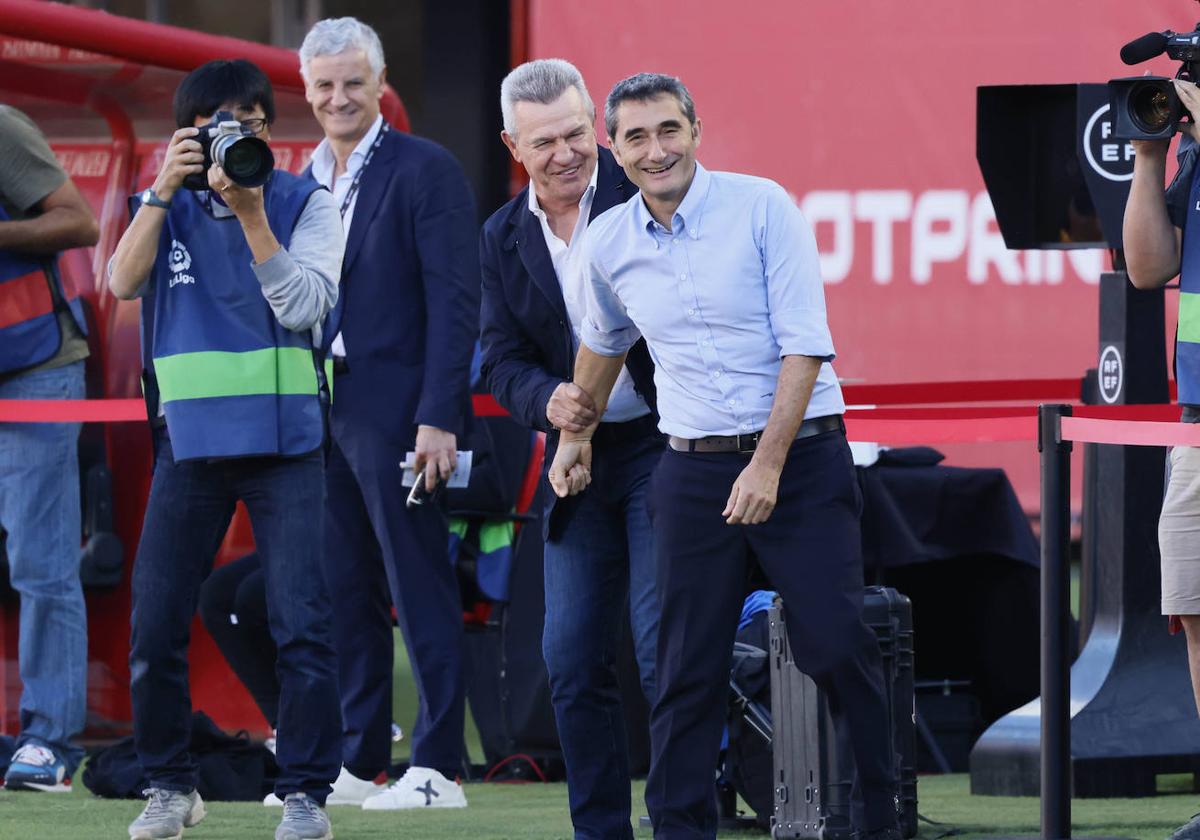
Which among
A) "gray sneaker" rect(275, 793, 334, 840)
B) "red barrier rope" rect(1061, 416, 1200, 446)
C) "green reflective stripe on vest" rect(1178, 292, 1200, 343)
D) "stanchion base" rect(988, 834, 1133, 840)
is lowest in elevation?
"stanchion base" rect(988, 834, 1133, 840)

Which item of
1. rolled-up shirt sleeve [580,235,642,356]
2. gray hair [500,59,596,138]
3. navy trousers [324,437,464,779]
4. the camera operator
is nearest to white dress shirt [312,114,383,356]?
navy trousers [324,437,464,779]

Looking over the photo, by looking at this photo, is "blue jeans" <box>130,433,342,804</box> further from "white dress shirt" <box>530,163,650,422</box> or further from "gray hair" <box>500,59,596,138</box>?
"gray hair" <box>500,59,596,138</box>

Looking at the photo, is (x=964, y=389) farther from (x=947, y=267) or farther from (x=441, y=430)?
(x=947, y=267)

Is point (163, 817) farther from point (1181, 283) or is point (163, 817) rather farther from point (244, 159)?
point (1181, 283)

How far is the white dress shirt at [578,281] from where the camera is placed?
180 inches

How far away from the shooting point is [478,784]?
6473mm

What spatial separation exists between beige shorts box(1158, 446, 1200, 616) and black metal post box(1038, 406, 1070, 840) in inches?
7.8

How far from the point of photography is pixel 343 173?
602cm

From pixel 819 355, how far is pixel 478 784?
274cm

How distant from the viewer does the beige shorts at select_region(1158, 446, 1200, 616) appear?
4.55 m

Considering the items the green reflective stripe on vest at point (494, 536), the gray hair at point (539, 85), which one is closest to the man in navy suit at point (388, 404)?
the green reflective stripe on vest at point (494, 536)

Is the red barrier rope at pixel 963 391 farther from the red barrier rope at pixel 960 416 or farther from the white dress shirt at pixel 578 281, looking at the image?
the white dress shirt at pixel 578 281

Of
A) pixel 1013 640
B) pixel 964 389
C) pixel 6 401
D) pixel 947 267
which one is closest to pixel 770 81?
pixel 947 267

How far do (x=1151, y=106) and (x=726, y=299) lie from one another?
966 mm
